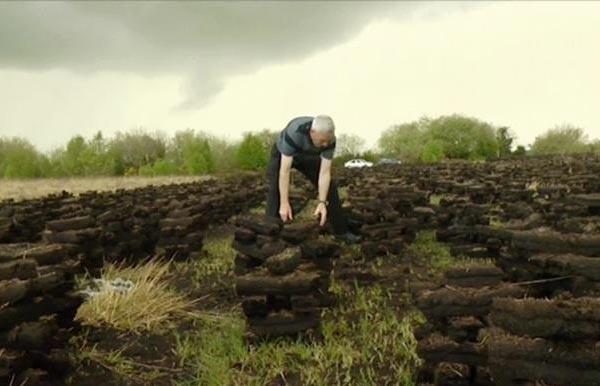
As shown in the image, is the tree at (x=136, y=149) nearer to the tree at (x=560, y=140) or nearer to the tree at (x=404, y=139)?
the tree at (x=404, y=139)

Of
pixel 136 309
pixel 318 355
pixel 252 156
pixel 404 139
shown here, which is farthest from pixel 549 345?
pixel 404 139

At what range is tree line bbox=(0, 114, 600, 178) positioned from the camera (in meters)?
61.6

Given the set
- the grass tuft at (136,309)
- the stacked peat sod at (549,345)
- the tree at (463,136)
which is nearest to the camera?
the stacked peat sod at (549,345)

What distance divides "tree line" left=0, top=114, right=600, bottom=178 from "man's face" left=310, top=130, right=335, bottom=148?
51.8 metres

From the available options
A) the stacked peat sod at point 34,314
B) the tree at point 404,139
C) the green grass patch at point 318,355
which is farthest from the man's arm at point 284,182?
the tree at point 404,139

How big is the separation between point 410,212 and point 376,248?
166cm

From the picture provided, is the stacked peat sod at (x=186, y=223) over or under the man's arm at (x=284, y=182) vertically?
under

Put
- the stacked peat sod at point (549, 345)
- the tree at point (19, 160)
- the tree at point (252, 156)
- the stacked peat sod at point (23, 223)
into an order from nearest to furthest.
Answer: the stacked peat sod at point (549, 345) < the stacked peat sod at point (23, 223) < the tree at point (252, 156) < the tree at point (19, 160)

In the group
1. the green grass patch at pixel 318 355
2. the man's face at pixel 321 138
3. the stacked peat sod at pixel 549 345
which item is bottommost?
the green grass patch at pixel 318 355

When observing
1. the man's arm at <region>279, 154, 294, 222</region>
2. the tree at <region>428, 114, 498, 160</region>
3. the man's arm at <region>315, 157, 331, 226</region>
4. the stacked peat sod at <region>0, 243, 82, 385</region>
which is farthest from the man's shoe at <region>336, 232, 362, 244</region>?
the tree at <region>428, 114, 498, 160</region>

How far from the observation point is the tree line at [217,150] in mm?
61594

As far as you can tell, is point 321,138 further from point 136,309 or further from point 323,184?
point 136,309

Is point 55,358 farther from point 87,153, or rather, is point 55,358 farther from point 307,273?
point 87,153

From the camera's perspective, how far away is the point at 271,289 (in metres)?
5.15
